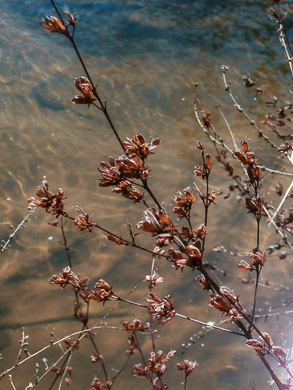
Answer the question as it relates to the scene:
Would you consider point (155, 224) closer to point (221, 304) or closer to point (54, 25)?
point (221, 304)

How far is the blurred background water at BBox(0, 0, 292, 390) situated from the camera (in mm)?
3295

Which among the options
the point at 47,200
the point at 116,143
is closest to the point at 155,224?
the point at 47,200

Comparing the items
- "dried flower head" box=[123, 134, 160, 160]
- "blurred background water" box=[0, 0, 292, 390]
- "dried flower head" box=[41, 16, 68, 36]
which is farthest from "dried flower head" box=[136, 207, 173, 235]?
"blurred background water" box=[0, 0, 292, 390]

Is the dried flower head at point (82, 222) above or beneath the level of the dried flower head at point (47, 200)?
beneath

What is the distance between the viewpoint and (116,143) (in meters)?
5.25

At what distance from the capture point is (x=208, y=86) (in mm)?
6484

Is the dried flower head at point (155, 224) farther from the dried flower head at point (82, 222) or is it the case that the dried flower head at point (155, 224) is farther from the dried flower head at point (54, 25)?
the dried flower head at point (54, 25)

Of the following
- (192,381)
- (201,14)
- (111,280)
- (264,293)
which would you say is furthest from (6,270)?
(201,14)

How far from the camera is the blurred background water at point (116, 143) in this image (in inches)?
130

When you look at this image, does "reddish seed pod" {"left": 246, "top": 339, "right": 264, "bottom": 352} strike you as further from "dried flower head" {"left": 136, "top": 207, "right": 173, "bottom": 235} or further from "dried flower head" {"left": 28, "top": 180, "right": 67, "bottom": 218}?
"dried flower head" {"left": 28, "top": 180, "right": 67, "bottom": 218}

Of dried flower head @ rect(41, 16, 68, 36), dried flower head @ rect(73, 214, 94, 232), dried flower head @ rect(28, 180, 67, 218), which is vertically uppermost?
dried flower head @ rect(41, 16, 68, 36)

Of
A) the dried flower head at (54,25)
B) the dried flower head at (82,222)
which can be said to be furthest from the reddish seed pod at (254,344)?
the dried flower head at (54,25)

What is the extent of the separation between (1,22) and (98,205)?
163 inches

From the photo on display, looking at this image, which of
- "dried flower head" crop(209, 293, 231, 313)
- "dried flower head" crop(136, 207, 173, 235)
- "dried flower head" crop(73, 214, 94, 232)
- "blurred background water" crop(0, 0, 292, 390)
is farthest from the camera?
"blurred background water" crop(0, 0, 292, 390)
